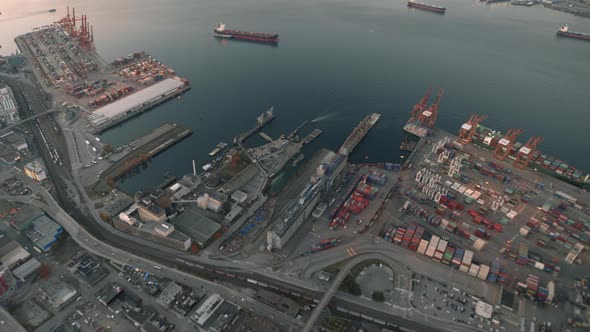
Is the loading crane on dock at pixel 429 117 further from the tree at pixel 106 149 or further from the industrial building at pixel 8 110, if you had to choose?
the industrial building at pixel 8 110

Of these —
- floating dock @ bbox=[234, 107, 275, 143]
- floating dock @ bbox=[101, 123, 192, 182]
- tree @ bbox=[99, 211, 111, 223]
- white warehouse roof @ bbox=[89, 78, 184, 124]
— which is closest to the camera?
tree @ bbox=[99, 211, 111, 223]

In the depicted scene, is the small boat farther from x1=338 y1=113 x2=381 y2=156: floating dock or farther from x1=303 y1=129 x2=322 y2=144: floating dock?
x1=338 y1=113 x2=381 y2=156: floating dock

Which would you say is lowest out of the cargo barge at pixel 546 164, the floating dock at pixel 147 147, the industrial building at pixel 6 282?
the industrial building at pixel 6 282

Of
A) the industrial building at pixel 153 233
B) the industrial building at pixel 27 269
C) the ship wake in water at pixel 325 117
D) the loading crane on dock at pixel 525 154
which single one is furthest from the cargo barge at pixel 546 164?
the industrial building at pixel 27 269

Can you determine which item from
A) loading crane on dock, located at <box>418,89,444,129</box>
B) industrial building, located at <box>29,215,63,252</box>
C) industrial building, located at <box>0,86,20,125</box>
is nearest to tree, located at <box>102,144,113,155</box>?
industrial building, located at <box>29,215,63,252</box>

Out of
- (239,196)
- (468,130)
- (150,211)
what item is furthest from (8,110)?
(468,130)

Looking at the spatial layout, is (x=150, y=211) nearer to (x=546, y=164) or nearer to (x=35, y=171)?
(x=35, y=171)

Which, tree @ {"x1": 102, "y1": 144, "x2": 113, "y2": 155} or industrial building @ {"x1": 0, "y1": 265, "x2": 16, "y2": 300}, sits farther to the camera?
tree @ {"x1": 102, "y1": 144, "x2": 113, "y2": 155}

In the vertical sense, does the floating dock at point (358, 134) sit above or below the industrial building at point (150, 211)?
above
